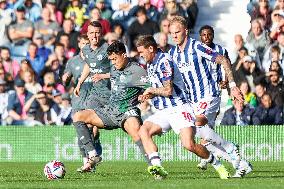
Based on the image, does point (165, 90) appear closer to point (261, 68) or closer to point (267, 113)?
point (267, 113)

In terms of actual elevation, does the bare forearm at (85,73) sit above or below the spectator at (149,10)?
below

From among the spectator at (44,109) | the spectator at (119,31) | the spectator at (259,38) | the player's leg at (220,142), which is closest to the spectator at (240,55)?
the spectator at (259,38)

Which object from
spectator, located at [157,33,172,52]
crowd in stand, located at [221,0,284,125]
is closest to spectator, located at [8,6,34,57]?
spectator, located at [157,33,172,52]

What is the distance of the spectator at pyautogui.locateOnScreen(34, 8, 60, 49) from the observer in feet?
82.6

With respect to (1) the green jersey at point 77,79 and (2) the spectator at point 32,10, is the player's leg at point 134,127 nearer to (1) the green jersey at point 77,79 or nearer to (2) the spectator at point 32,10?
(1) the green jersey at point 77,79

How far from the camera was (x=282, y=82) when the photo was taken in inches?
871

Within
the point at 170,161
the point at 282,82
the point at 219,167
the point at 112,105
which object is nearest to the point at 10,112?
the point at 170,161

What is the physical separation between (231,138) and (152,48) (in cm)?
752

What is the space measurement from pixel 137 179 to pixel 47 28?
11.5 metres

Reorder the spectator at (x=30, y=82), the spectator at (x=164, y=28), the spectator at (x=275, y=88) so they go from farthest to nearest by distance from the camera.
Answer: the spectator at (x=30, y=82), the spectator at (x=164, y=28), the spectator at (x=275, y=88)

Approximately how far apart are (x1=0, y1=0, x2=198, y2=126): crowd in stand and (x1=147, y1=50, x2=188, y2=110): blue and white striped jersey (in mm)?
8792

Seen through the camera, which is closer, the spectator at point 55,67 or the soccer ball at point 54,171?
the soccer ball at point 54,171

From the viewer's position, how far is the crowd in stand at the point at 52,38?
23766mm

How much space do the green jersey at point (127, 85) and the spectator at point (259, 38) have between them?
7.50 metres
